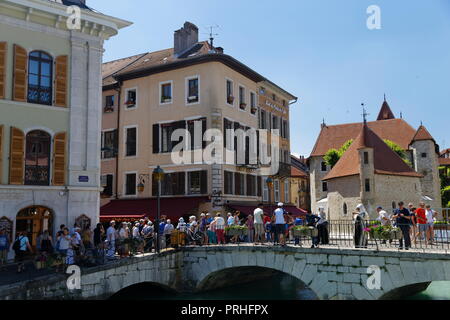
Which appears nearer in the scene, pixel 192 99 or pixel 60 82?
pixel 60 82

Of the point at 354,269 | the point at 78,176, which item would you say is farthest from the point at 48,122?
the point at 354,269

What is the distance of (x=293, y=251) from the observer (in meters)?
15.7

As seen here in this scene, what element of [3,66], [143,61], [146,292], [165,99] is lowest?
[146,292]

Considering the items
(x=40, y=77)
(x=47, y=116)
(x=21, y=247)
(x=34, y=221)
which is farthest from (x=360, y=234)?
(x=40, y=77)

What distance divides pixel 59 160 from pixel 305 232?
9676 mm

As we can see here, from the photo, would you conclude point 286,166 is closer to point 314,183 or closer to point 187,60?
point 187,60

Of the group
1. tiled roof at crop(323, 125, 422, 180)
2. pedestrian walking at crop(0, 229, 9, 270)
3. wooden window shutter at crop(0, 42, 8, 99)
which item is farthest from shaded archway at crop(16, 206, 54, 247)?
tiled roof at crop(323, 125, 422, 180)

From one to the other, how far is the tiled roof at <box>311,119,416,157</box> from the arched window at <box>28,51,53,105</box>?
44794 mm

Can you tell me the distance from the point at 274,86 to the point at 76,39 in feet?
53.2

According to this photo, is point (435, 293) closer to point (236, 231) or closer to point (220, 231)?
point (236, 231)

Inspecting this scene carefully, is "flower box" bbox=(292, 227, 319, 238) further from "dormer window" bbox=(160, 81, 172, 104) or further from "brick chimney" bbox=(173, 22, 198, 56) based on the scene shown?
"brick chimney" bbox=(173, 22, 198, 56)

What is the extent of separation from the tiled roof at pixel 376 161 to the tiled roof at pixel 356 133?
15152mm

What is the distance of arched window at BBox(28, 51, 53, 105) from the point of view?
17.1 meters

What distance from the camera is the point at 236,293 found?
1894cm
